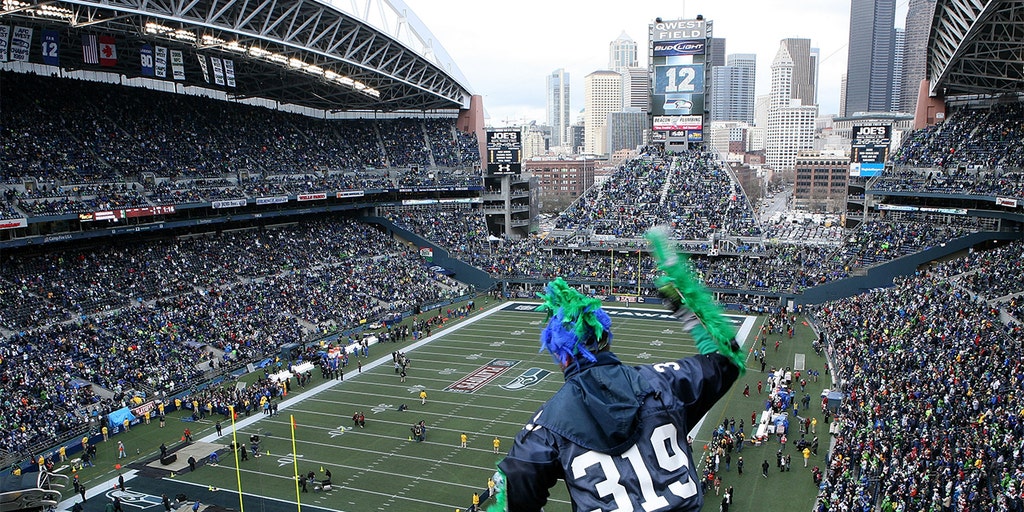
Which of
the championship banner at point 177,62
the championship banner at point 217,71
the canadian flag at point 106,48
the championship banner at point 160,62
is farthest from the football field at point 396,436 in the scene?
the canadian flag at point 106,48

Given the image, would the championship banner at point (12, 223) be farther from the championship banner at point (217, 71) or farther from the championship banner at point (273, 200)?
the championship banner at point (273, 200)

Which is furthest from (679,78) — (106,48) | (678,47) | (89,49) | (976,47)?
(89,49)

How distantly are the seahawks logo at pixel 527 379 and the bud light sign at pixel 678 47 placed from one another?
38832 millimetres

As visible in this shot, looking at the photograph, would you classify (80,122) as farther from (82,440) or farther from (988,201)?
(988,201)

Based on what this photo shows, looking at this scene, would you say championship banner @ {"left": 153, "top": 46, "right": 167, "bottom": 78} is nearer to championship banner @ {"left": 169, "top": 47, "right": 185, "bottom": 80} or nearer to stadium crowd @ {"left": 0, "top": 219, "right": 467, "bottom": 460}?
championship banner @ {"left": 169, "top": 47, "right": 185, "bottom": 80}

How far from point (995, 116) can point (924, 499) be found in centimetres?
3964

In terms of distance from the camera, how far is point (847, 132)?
Answer: 197000mm

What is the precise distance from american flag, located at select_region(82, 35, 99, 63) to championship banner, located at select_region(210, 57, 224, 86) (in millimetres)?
5474

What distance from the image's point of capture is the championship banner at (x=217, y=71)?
37.3m

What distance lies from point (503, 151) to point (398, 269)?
1924cm

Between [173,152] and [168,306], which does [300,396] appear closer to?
[168,306]

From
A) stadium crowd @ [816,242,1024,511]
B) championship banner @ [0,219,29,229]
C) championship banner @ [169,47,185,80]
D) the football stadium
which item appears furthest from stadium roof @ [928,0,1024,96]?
championship banner @ [0,219,29,229]

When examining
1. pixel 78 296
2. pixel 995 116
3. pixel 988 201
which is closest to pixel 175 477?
pixel 78 296

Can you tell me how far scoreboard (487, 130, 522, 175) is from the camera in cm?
6275
